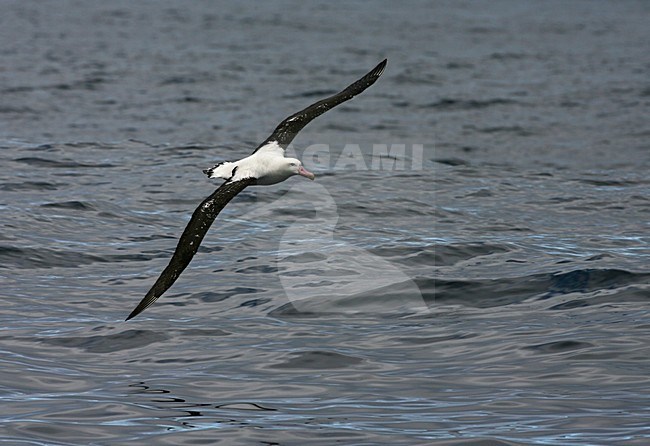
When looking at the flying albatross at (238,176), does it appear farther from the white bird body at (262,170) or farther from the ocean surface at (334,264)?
the ocean surface at (334,264)

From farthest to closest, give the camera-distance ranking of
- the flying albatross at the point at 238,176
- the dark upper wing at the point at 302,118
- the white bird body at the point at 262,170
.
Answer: the dark upper wing at the point at 302,118, the white bird body at the point at 262,170, the flying albatross at the point at 238,176

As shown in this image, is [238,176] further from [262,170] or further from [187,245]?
[187,245]

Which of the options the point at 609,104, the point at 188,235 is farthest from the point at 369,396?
the point at 609,104

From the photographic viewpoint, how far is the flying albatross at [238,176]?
1036cm

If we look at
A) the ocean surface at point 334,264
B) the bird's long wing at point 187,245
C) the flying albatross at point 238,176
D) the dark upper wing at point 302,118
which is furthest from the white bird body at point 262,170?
the ocean surface at point 334,264

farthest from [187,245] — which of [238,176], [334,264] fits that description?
[334,264]

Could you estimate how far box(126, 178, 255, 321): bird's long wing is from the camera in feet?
33.4

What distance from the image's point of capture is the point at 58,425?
903cm

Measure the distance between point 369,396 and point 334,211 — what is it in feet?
27.9

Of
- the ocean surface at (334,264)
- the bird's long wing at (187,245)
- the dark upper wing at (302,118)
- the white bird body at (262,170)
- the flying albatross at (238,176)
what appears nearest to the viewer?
the ocean surface at (334,264)

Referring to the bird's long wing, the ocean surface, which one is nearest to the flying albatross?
the bird's long wing

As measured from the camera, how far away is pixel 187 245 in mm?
10508

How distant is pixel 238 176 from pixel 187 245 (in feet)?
6.11

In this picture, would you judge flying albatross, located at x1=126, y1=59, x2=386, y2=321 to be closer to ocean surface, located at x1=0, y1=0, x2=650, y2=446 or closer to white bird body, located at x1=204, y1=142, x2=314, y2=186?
white bird body, located at x1=204, y1=142, x2=314, y2=186
